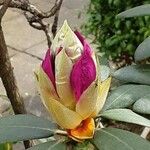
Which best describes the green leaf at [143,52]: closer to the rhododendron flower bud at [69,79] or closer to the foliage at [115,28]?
the rhododendron flower bud at [69,79]

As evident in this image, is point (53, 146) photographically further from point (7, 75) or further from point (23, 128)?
point (7, 75)

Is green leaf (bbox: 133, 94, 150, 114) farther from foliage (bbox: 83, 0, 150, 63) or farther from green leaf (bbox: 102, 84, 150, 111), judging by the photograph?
foliage (bbox: 83, 0, 150, 63)

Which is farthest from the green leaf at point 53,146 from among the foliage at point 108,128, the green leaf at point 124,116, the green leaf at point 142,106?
the green leaf at point 142,106

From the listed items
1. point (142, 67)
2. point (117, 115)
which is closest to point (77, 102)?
point (117, 115)

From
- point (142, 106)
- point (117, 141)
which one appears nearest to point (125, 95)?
point (142, 106)

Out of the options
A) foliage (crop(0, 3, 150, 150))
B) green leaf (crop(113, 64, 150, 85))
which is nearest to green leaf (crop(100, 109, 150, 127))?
foliage (crop(0, 3, 150, 150))

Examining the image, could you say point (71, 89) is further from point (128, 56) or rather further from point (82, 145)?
point (128, 56)
